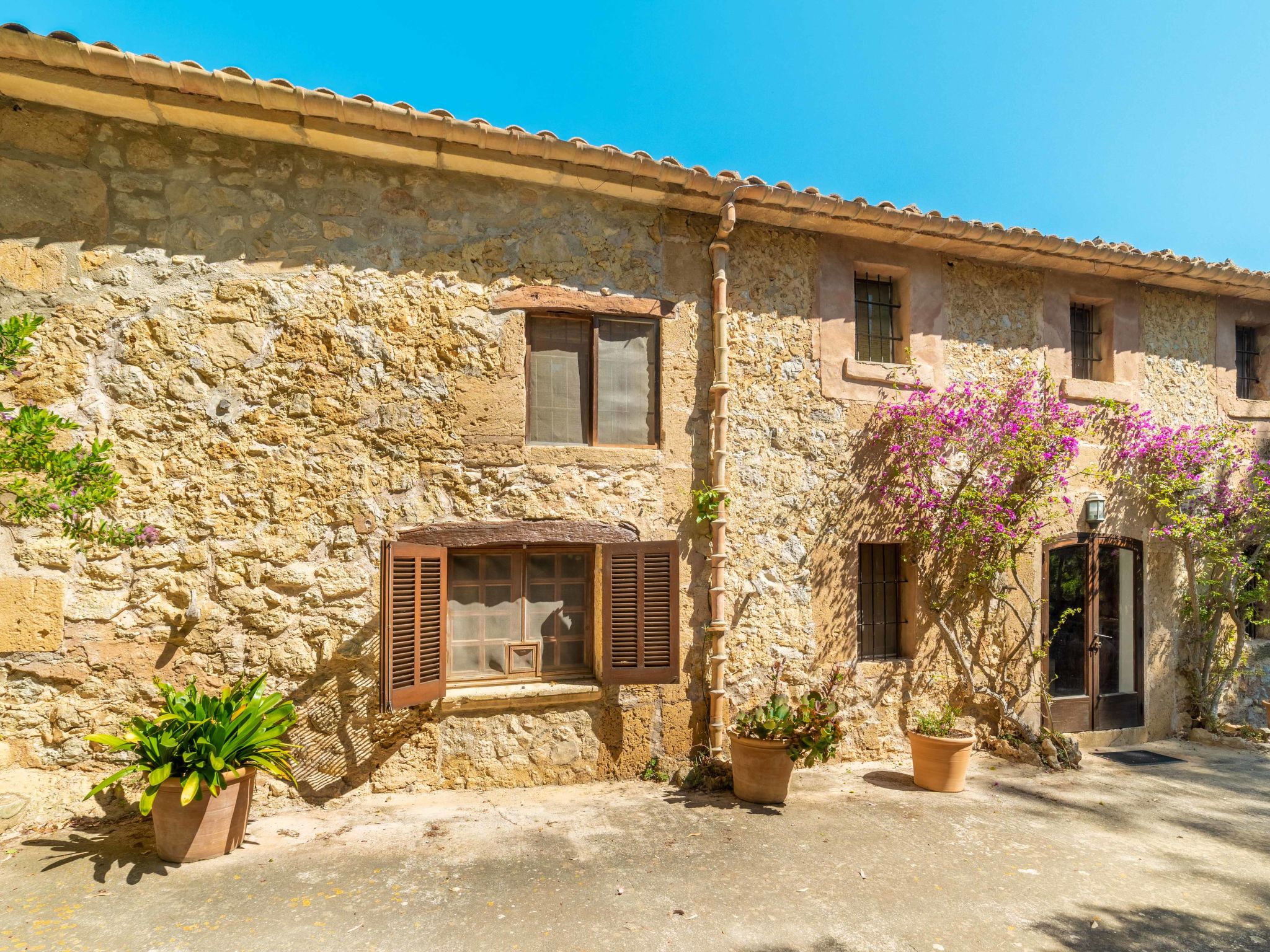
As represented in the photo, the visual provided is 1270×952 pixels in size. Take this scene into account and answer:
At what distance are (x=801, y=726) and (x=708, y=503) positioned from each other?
1985 millimetres

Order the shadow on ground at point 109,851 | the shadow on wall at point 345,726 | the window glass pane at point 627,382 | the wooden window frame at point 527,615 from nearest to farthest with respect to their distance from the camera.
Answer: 1. the shadow on ground at point 109,851
2. the shadow on wall at point 345,726
3. the wooden window frame at point 527,615
4. the window glass pane at point 627,382

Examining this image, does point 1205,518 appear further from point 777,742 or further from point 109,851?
point 109,851

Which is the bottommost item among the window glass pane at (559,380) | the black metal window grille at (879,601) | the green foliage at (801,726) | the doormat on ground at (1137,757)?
the doormat on ground at (1137,757)

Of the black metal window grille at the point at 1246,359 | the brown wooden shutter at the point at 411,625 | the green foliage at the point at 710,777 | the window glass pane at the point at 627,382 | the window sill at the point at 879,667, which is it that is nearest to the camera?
the brown wooden shutter at the point at 411,625

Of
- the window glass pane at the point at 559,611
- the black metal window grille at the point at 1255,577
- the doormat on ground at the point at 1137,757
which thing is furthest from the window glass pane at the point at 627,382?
the black metal window grille at the point at 1255,577

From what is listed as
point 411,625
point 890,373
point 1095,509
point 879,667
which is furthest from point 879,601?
point 411,625

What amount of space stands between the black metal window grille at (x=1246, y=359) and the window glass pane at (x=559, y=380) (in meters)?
8.77

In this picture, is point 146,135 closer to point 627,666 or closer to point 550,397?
point 550,397

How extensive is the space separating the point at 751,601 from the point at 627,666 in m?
1.34

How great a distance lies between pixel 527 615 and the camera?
6.02m

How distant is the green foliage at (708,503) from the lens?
6.20 meters

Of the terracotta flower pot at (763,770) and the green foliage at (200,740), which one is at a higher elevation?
the green foliage at (200,740)

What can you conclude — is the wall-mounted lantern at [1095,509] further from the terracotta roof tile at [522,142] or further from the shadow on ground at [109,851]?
the shadow on ground at [109,851]

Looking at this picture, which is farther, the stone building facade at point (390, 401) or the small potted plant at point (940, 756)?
the small potted plant at point (940, 756)
